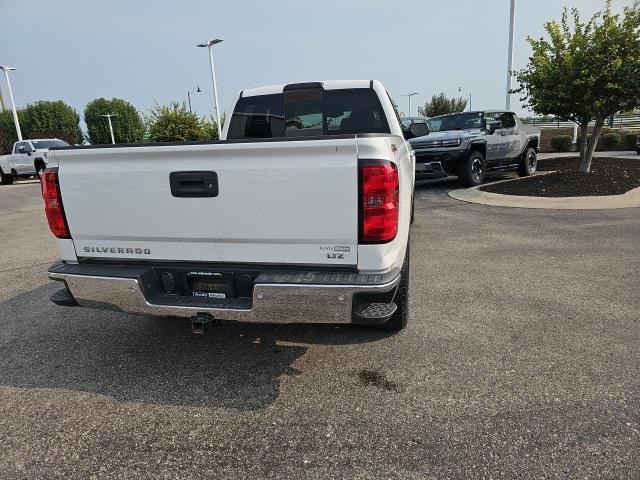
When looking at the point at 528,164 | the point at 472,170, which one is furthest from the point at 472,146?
the point at 528,164

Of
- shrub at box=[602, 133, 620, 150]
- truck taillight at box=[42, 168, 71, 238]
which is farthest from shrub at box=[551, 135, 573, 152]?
truck taillight at box=[42, 168, 71, 238]

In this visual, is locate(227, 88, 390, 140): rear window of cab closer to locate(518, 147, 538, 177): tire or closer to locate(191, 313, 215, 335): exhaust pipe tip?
locate(191, 313, 215, 335): exhaust pipe tip

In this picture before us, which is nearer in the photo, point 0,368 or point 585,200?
Result: point 0,368

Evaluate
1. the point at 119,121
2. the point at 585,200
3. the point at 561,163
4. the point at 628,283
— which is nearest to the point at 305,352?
the point at 628,283

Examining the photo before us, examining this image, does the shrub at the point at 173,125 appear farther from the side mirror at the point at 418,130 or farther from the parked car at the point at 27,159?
the side mirror at the point at 418,130

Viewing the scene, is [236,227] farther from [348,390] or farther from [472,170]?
[472,170]

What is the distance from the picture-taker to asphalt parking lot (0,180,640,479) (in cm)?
232

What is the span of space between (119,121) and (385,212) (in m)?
70.7

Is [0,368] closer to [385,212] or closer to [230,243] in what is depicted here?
[230,243]

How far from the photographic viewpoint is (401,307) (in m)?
3.45

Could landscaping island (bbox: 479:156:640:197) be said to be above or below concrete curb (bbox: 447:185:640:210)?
above

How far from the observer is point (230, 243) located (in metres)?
2.80

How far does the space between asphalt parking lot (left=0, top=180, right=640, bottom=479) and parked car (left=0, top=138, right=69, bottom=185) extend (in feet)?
55.5

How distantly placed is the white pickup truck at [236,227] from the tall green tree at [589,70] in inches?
353
